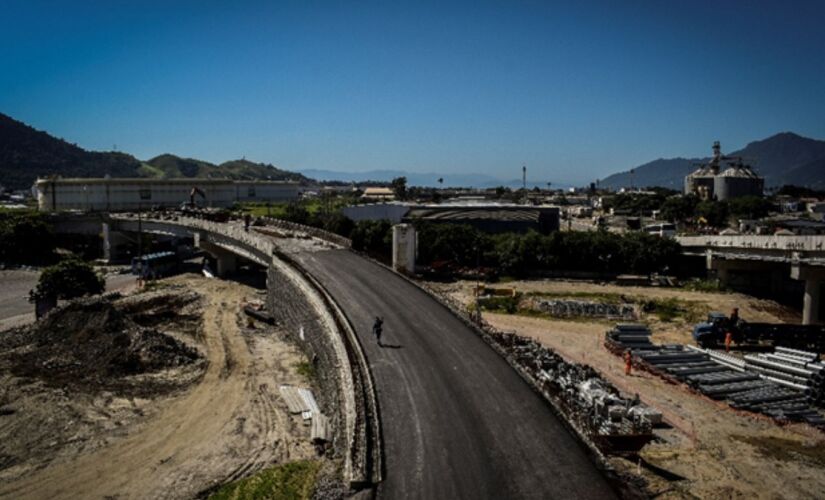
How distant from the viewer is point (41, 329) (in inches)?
1379

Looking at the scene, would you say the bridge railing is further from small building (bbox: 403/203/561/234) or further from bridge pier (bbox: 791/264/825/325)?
small building (bbox: 403/203/561/234)

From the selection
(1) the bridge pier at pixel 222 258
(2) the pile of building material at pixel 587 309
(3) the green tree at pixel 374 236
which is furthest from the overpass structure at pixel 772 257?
(1) the bridge pier at pixel 222 258

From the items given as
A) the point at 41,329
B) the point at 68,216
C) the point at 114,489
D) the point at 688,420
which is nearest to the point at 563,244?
the point at 688,420

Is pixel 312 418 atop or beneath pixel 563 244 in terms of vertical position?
beneath

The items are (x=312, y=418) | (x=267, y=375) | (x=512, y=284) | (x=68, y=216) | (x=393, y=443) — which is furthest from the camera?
(x=68, y=216)

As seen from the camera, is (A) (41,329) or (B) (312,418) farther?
(A) (41,329)

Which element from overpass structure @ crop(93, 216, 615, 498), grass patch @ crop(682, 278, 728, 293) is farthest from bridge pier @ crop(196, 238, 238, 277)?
grass patch @ crop(682, 278, 728, 293)

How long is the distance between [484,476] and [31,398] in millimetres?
21150

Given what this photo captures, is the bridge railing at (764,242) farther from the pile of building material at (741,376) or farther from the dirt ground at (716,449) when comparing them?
the dirt ground at (716,449)

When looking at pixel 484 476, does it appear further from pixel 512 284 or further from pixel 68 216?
pixel 68 216

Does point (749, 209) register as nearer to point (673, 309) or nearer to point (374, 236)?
point (673, 309)

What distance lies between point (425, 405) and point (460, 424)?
1.69 meters

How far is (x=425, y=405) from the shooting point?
61.7ft

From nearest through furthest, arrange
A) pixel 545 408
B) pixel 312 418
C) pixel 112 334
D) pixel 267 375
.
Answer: pixel 545 408
pixel 312 418
pixel 267 375
pixel 112 334
